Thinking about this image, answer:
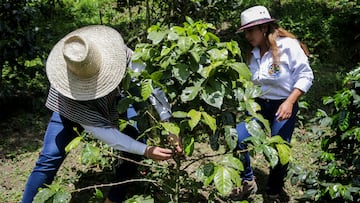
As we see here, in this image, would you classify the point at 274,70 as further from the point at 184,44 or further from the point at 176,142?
the point at 184,44

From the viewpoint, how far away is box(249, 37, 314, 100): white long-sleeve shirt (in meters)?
2.92

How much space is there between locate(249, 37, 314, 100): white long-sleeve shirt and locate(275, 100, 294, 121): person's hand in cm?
11

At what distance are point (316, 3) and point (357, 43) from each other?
1604 millimetres

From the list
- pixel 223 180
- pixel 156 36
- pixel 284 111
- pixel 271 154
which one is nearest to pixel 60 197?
pixel 223 180

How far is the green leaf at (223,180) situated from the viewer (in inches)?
73.5

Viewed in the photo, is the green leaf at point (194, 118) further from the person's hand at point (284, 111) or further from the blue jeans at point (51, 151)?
the person's hand at point (284, 111)

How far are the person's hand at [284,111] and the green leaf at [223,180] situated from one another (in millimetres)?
1127

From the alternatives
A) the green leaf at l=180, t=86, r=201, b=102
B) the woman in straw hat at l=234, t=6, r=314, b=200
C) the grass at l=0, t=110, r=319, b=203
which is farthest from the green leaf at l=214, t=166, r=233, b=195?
the grass at l=0, t=110, r=319, b=203

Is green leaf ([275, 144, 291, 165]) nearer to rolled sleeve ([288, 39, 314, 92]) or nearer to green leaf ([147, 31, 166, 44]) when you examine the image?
green leaf ([147, 31, 166, 44])

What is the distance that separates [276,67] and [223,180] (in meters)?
1.25

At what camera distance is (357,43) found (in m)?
6.02

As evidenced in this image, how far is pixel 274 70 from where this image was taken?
9.73 feet

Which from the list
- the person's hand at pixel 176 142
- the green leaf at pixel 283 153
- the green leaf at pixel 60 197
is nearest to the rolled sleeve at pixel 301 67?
the green leaf at pixel 283 153

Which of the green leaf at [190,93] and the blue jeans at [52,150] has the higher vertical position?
the green leaf at [190,93]
